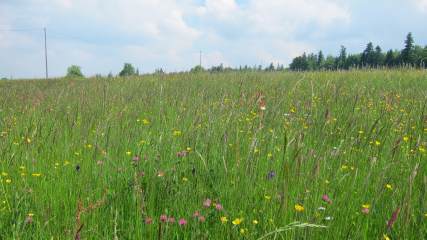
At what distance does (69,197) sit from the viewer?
1.41m

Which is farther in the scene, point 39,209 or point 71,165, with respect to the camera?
point 71,165

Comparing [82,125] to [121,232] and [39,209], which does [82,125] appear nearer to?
[39,209]

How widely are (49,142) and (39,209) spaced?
1130mm

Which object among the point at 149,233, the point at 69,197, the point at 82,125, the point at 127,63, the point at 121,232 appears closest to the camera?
the point at 149,233

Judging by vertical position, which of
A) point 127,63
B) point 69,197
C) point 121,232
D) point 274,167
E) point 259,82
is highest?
point 127,63

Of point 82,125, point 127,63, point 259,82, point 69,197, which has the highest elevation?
point 127,63

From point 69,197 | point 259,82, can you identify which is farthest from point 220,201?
point 259,82

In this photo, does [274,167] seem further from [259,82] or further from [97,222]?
[259,82]

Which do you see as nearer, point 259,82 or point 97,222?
point 97,222

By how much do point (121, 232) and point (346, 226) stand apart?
111cm

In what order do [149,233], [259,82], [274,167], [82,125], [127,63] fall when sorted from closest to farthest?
1. [149,233]
2. [274,167]
3. [82,125]
4. [259,82]
5. [127,63]

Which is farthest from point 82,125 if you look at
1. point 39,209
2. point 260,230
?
point 260,230

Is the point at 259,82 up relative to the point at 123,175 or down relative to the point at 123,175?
up

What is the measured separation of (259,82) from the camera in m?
6.56
